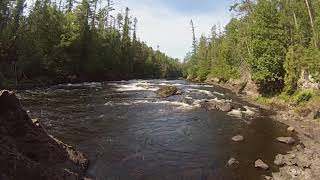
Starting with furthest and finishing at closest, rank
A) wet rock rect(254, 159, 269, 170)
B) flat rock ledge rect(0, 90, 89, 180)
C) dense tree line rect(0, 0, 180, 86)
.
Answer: dense tree line rect(0, 0, 180, 86) → wet rock rect(254, 159, 269, 170) → flat rock ledge rect(0, 90, 89, 180)

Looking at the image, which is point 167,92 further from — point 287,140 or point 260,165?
point 260,165

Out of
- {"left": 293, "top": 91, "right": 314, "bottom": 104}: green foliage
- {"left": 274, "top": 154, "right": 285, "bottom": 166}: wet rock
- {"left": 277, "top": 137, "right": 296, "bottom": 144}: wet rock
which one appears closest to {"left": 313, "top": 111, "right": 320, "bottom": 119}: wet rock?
{"left": 293, "top": 91, "right": 314, "bottom": 104}: green foliage

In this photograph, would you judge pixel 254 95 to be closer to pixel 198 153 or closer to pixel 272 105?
pixel 272 105

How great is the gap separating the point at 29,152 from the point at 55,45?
5516 centimetres

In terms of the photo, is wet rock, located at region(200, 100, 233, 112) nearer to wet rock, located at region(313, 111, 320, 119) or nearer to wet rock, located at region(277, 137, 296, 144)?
wet rock, located at region(313, 111, 320, 119)

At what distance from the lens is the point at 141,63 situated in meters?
120

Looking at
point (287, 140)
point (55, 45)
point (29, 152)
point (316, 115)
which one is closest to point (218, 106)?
point (316, 115)

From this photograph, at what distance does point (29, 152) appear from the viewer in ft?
47.9

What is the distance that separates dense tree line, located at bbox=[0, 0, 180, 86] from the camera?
5956cm

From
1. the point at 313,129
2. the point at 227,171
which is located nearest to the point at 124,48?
the point at 313,129

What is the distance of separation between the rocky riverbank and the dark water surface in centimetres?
75

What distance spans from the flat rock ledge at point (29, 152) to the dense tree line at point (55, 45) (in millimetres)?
35759

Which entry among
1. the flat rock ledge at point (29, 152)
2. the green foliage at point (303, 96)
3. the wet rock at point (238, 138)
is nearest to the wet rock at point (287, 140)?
the wet rock at point (238, 138)

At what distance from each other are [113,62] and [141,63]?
28.7 metres
